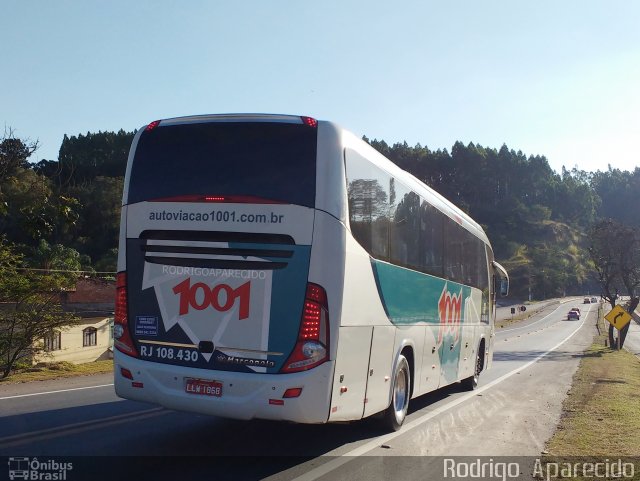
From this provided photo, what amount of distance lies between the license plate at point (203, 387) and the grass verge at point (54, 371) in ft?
30.2

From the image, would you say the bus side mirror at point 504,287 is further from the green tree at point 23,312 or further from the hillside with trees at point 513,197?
the hillside with trees at point 513,197

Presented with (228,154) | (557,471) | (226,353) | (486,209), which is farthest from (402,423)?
(486,209)

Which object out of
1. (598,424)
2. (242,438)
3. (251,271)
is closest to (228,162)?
(251,271)

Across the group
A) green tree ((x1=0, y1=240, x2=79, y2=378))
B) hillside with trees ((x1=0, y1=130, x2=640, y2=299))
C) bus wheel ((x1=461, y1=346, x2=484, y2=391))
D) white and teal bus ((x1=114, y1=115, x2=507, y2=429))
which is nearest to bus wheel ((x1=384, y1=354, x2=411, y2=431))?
white and teal bus ((x1=114, y1=115, x2=507, y2=429))

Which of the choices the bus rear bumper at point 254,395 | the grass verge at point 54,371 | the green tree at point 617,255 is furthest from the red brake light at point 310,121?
the green tree at point 617,255

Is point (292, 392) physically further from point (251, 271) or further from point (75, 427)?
point (75, 427)

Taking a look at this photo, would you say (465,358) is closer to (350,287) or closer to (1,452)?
(350,287)

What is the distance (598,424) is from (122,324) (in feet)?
25.2

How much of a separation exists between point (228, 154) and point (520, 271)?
13455 centimetres

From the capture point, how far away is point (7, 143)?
58.7 feet

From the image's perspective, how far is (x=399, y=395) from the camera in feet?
33.2

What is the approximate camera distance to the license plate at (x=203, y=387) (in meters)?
7.44

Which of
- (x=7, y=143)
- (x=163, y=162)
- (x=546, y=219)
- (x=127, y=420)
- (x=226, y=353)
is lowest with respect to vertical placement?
(x=127, y=420)

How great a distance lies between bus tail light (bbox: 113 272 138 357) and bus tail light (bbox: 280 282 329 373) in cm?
191
